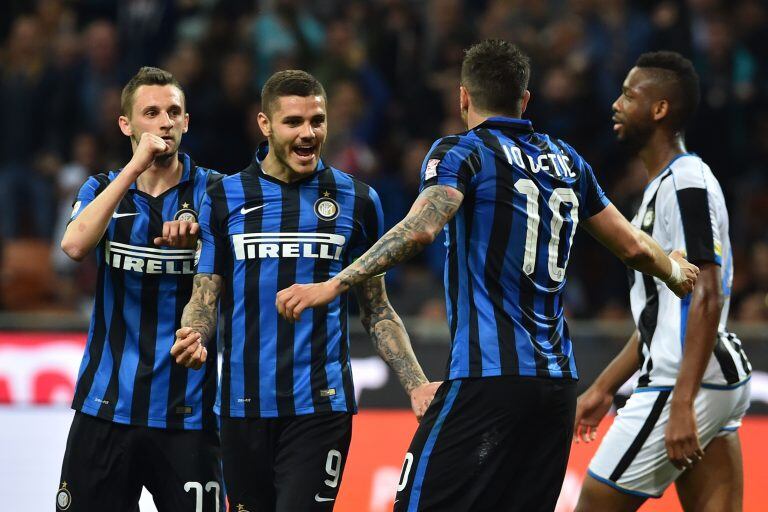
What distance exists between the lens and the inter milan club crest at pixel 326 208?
471cm

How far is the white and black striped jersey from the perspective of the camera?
4.90 metres

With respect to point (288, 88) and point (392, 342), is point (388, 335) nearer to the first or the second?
point (392, 342)

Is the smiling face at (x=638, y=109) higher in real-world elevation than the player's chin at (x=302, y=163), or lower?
higher

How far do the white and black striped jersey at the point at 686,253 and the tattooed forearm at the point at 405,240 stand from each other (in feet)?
4.80

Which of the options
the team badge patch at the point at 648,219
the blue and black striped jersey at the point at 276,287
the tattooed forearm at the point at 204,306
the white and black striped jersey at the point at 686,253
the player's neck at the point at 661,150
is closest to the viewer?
the tattooed forearm at the point at 204,306

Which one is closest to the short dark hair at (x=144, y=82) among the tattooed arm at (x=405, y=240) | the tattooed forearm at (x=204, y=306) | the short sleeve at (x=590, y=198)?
the tattooed forearm at (x=204, y=306)

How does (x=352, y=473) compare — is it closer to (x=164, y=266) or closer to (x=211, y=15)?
(x=164, y=266)

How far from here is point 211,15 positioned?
36.6 feet

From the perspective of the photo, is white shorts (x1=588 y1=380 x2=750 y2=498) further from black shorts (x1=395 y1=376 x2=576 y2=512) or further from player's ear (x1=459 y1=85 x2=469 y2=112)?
player's ear (x1=459 y1=85 x2=469 y2=112)

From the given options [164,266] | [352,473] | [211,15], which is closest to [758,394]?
[352,473]

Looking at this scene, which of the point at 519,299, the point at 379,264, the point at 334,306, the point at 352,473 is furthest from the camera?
the point at 352,473

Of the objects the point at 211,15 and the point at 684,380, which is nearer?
the point at 684,380

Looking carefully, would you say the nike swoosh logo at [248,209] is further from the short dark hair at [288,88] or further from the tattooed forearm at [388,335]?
the tattooed forearm at [388,335]

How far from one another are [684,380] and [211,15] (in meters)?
7.51
